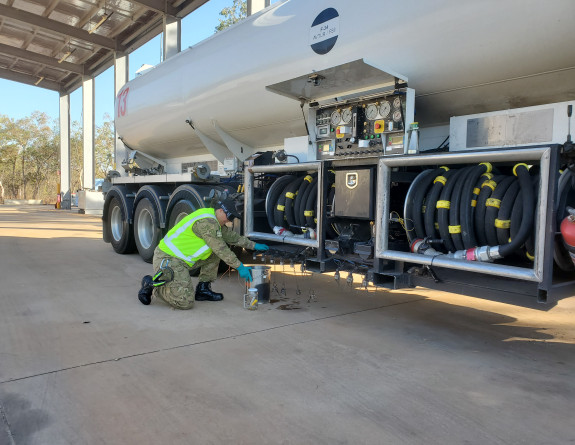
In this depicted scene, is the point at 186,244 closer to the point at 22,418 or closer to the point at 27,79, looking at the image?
the point at 22,418

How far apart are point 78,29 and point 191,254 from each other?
48.4 feet

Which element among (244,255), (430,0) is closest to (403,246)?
(430,0)

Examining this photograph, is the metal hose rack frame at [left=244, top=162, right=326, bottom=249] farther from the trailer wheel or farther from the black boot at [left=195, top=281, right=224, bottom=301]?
the trailer wheel

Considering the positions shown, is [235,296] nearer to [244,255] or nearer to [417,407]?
[244,255]

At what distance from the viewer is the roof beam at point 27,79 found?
22.5 m

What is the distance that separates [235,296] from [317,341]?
178 cm

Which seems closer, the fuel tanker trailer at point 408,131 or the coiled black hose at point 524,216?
the coiled black hose at point 524,216

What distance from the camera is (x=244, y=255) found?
721cm

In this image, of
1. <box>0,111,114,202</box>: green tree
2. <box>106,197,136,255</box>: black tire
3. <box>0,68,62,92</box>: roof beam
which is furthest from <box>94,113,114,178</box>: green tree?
<box>106,197,136,255</box>: black tire

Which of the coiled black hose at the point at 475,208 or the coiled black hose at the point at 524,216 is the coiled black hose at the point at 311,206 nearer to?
the coiled black hose at the point at 475,208

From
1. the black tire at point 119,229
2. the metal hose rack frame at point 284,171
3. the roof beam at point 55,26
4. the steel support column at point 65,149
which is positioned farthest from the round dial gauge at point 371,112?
the steel support column at point 65,149

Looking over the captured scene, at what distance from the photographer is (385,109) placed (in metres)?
3.79

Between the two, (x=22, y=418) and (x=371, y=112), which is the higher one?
(x=371, y=112)

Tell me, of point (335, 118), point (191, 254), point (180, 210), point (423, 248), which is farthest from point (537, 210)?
point (180, 210)
